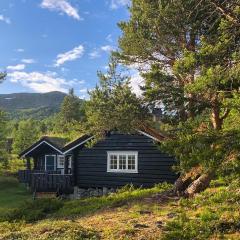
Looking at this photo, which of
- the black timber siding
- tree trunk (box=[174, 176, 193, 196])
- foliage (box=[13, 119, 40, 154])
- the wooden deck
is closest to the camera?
tree trunk (box=[174, 176, 193, 196])

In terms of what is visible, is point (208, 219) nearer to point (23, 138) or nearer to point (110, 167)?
point (110, 167)

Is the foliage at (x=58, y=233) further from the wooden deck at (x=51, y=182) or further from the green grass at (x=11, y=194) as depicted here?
the wooden deck at (x=51, y=182)

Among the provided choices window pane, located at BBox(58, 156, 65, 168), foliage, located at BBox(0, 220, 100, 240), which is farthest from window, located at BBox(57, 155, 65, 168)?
foliage, located at BBox(0, 220, 100, 240)

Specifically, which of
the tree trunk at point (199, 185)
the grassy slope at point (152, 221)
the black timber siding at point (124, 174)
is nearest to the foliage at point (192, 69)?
the grassy slope at point (152, 221)

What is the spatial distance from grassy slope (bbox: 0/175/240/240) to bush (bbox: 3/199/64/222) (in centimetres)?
71

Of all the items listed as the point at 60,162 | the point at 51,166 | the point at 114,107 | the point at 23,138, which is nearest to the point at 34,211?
the point at 114,107

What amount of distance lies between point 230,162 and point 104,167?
71.7 ft

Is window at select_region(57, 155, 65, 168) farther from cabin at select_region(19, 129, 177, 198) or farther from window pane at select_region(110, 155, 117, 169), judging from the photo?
window pane at select_region(110, 155, 117, 169)

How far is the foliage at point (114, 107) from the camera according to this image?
69.2 ft

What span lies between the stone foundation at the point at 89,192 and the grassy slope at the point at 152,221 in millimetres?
10165

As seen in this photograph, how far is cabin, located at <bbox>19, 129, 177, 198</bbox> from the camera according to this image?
1192 inches

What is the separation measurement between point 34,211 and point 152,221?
7.95 metres

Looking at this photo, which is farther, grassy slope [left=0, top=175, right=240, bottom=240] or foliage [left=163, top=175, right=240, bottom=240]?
grassy slope [left=0, top=175, right=240, bottom=240]

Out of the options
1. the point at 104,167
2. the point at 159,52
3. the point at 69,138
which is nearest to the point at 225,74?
the point at 159,52
